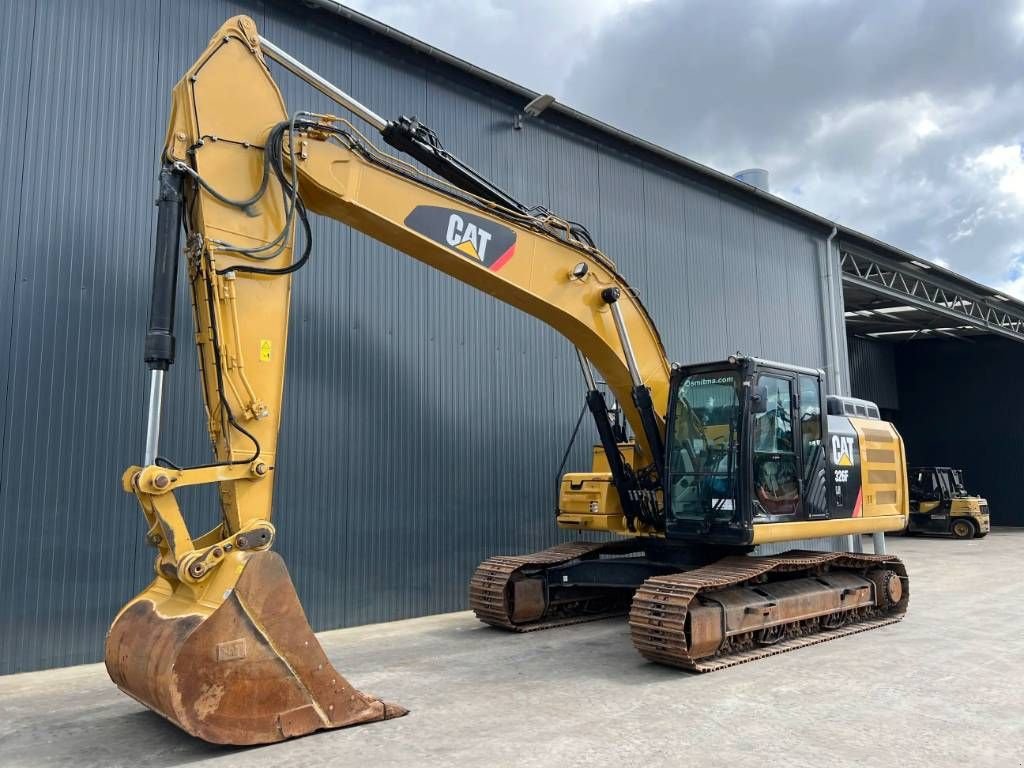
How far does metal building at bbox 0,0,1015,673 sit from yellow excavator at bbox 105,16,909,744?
1.74 m

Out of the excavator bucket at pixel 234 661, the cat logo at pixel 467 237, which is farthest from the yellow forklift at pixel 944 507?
the excavator bucket at pixel 234 661

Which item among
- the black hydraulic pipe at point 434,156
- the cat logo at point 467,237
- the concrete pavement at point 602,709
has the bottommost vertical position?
the concrete pavement at point 602,709

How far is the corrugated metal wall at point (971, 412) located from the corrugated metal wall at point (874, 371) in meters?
0.55

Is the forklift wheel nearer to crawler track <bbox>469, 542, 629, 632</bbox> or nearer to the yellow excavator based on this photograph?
the yellow excavator

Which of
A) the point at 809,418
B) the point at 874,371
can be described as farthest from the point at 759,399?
the point at 874,371

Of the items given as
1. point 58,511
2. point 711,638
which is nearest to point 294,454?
point 58,511

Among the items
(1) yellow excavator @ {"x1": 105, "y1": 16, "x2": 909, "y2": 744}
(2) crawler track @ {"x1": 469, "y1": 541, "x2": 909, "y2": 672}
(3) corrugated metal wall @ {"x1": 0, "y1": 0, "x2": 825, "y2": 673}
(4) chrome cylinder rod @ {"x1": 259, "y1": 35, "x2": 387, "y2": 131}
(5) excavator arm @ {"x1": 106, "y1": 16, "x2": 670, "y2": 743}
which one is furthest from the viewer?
(3) corrugated metal wall @ {"x1": 0, "y1": 0, "x2": 825, "y2": 673}

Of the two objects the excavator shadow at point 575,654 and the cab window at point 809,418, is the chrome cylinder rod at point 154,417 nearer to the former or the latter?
the excavator shadow at point 575,654

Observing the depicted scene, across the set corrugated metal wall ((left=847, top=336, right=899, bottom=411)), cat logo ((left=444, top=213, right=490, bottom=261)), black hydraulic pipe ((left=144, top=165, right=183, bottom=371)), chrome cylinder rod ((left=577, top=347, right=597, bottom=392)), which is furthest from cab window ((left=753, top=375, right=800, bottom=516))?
corrugated metal wall ((left=847, top=336, right=899, bottom=411))

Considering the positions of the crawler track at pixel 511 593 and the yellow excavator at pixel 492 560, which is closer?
the yellow excavator at pixel 492 560

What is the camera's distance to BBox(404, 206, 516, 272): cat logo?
6.71 meters

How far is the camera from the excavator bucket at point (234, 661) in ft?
14.9

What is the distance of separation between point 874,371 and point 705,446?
942 inches

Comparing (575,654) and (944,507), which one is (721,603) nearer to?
(575,654)
